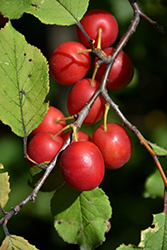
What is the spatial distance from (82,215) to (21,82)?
0.58 meters

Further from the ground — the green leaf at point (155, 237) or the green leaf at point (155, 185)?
the green leaf at point (155, 237)

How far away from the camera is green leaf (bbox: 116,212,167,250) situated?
38.8 inches

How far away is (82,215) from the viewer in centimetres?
114

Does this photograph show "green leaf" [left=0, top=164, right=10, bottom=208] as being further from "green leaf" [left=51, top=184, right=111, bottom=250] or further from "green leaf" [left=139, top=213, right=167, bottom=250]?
"green leaf" [left=139, top=213, right=167, bottom=250]

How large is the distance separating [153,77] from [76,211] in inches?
53.0

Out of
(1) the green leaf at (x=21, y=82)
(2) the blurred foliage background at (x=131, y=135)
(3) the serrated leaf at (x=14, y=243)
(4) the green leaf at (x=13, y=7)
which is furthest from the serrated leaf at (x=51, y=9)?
(3) the serrated leaf at (x=14, y=243)

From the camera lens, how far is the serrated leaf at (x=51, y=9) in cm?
106

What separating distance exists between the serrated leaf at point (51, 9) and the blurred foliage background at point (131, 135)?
1.66 feet

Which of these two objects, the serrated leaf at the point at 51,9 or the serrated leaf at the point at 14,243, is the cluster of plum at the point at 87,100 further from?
the serrated leaf at the point at 14,243

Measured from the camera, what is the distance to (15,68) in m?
1.01

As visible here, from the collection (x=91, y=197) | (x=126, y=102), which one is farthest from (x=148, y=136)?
(x=91, y=197)

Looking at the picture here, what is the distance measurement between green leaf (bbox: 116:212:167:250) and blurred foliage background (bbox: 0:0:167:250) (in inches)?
16.0

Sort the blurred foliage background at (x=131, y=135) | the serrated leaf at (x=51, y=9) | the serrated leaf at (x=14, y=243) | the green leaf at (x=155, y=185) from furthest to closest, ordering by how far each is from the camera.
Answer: the blurred foliage background at (x=131, y=135)
the green leaf at (x=155, y=185)
the serrated leaf at (x=51, y=9)
the serrated leaf at (x=14, y=243)

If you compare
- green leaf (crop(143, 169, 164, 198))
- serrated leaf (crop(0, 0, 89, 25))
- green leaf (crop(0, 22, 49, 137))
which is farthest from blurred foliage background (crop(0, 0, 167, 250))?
green leaf (crop(0, 22, 49, 137))
